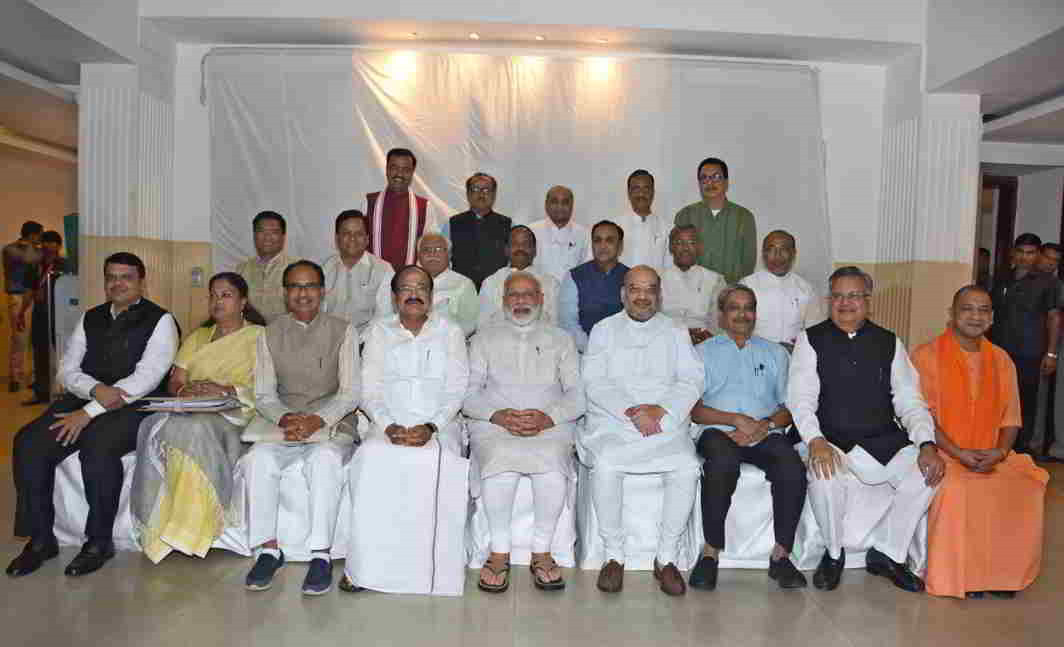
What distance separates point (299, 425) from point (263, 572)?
2.06ft

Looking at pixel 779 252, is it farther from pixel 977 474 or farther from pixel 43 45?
pixel 43 45

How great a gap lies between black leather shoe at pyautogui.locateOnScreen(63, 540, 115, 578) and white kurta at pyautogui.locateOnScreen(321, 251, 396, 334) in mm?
1951

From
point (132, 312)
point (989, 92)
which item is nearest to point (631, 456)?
point (132, 312)

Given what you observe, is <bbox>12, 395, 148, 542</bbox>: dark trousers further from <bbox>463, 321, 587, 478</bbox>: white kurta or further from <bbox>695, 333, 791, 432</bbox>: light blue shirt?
<bbox>695, 333, 791, 432</bbox>: light blue shirt

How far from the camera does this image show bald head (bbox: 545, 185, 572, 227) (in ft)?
18.2

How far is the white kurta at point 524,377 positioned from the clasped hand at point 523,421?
0.03 metres

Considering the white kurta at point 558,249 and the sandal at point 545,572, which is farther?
the white kurta at point 558,249

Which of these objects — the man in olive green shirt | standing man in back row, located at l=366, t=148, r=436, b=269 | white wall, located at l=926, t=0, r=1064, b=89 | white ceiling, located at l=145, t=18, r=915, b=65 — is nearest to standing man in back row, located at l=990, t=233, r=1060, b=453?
white wall, located at l=926, t=0, r=1064, b=89

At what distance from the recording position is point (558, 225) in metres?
5.71

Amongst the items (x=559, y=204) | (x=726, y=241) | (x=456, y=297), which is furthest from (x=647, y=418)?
(x=726, y=241)

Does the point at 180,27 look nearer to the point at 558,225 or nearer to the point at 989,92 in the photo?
the point at 558,225

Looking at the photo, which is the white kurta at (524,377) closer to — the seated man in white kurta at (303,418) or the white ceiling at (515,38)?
the seated man in white kurta at (303,418)

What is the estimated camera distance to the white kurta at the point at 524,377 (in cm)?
378

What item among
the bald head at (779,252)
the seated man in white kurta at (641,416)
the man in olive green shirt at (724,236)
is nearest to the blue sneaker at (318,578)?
the seated man in white kurta at (641,416)
